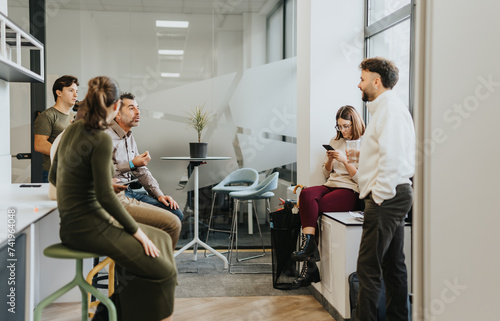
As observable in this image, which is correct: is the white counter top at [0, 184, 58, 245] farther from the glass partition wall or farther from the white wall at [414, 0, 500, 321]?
the glass partition wall

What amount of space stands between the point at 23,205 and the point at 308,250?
1816mm

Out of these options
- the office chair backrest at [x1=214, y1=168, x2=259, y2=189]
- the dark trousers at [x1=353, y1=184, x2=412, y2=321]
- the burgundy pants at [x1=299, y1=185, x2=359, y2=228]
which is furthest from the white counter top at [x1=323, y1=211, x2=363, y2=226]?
the office chair backrest at [x1=214, y1=168, x2=259, y2=189]

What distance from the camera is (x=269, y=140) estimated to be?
5.07m

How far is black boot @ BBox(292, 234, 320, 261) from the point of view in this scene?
313 cm

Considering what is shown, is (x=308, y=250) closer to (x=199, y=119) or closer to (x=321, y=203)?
(x=321, y=203)

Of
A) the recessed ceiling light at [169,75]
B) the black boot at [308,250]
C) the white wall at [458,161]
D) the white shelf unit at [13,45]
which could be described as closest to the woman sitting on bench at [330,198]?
the black boot at [308,250]

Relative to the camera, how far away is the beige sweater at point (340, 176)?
327 centimetres

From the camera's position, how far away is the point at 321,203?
322cm

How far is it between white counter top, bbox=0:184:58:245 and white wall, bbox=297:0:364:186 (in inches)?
79.4

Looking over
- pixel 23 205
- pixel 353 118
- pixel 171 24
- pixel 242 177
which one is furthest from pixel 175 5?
pixel 23 205

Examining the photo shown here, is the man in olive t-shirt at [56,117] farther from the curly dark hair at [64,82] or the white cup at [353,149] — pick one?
the white cup at [353,149]

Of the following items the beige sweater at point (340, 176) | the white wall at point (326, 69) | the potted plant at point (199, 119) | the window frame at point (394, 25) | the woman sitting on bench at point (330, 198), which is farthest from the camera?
the potted plant at point (199, 119)

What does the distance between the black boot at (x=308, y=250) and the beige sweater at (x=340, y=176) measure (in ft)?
1.45

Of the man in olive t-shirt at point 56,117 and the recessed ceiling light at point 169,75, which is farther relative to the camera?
the recessed ceiling light at point 169,75
